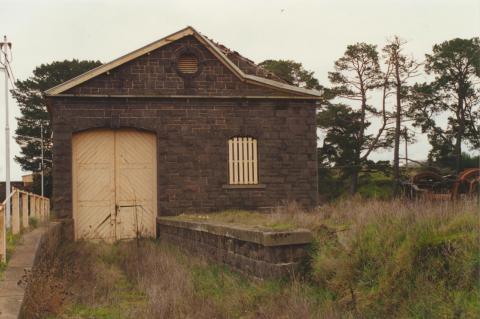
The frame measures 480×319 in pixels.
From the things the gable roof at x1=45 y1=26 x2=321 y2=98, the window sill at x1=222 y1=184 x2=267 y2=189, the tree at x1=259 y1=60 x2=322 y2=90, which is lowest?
the window sill at x1=222 y1=184 x2=267 y2=189

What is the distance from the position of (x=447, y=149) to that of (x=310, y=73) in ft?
42.2

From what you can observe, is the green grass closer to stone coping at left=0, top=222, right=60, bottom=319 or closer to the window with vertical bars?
the window with vertical bars

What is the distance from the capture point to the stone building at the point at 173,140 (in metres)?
18.2

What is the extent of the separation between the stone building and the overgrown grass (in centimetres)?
780

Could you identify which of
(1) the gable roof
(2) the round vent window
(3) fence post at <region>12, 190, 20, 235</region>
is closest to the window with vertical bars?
(1) the gable roof

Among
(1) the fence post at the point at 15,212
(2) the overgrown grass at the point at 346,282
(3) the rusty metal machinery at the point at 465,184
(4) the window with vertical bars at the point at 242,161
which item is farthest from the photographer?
(4) the window with vertical bars at the point at 242,161

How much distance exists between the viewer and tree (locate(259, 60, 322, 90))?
44781mm

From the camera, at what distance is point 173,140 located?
18.5 m

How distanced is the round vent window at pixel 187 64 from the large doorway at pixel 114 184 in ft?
7.37

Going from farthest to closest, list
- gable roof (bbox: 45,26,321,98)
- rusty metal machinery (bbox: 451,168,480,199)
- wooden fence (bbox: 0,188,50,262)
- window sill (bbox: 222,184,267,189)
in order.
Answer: window sill (bbox: 222,184,267,189) < gable roof (bbox: 45,26,321,98) < rusty metal machinery (bbox: 451,168,480,199) < wooden fence (bbox: 0,188,50,262)

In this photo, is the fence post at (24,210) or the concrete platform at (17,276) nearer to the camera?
the concrete platform at (17,276)

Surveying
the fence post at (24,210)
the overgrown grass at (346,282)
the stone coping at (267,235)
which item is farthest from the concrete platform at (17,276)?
the stone coping at (267,235)

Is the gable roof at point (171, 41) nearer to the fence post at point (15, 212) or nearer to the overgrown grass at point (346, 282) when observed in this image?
→ the fence post at point (15, 212)

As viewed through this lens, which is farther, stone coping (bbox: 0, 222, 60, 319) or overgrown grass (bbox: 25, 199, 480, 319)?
stone coping (bbox: 0, 222, 60, 319)
